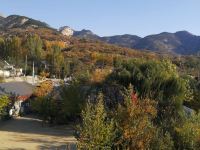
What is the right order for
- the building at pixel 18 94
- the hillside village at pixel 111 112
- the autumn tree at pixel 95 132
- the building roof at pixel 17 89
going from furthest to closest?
the building roof at pixel 17 89
the building at pixel 18 94
the hillside village at pixel 111 112
the autumn tree at pixel 95 132

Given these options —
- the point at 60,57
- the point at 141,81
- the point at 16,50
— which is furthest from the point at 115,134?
the point at 16,50

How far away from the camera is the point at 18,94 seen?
180ft

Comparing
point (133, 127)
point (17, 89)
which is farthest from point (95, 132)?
point (17, 89)

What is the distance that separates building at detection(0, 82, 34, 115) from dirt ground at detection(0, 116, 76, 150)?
434 centimetres

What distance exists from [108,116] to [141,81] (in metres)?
17.7

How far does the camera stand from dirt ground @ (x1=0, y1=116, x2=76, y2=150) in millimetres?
33303

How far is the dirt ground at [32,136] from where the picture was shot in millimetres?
33303

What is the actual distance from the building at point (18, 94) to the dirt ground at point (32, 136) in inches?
171

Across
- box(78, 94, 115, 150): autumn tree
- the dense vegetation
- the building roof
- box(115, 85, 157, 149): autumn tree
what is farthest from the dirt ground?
box(78, 94, 115, 150): autumn tree

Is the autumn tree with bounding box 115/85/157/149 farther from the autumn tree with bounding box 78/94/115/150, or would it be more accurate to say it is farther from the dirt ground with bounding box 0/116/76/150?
the dirt ground with bounding box 0/116/76/150

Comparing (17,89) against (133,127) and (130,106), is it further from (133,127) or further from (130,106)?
(133,127)

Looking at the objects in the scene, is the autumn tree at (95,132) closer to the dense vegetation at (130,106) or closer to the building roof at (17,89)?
the dense vegetation at (130,106)

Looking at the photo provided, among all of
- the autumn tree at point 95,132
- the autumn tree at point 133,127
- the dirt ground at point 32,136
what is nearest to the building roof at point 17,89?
the dirt ground at point 32,136

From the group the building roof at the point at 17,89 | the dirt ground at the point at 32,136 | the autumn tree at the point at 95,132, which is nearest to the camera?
the autumn tree at the point at 95,132
